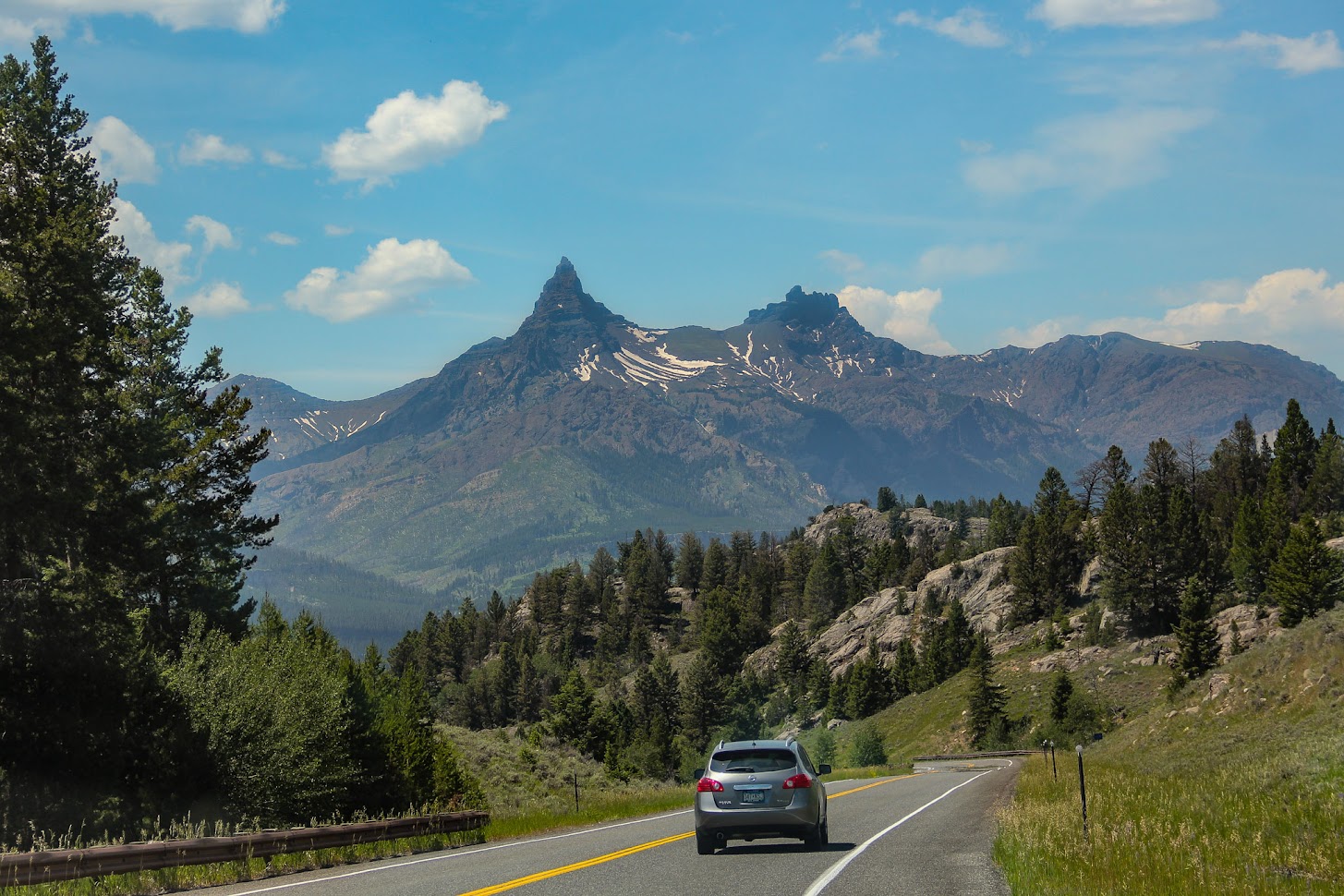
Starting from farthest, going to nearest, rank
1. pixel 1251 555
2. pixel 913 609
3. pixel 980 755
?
pixel 913 609 < pixel 1251 555 < pixel 980 755

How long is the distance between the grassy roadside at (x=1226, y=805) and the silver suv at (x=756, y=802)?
3.48 m

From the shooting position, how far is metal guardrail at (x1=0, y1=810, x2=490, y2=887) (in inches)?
568

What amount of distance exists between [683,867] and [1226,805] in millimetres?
11909

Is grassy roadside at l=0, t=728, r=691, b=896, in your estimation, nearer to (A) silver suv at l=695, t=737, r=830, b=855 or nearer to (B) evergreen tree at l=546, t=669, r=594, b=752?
(A) silver suv at l=695, t=737, r=830, b=855

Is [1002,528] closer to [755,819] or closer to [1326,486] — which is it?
[1326,486]

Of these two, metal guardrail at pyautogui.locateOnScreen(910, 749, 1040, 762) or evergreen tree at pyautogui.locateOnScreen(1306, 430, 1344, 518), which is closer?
metal guardrail at pyautogui.locateOnScreen(910, 749, 1040, 762)

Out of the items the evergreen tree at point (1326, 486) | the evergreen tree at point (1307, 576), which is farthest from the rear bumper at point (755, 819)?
the evergreen tree at point (1326, 486)

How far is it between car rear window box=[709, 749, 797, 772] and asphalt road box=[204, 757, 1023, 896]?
1.46 metres

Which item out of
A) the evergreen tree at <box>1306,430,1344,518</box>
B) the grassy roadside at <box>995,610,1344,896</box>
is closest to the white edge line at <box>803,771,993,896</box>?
the grassy roadside at <box>995,610,1344,896</box>

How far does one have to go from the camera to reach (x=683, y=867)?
57.2 ft

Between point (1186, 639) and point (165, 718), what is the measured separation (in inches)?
3424

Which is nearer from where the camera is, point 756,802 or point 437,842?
point 756,802

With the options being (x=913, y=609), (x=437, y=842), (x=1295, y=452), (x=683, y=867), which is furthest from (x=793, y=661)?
(x=683, y=867)

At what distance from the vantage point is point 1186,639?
94.1 meters
